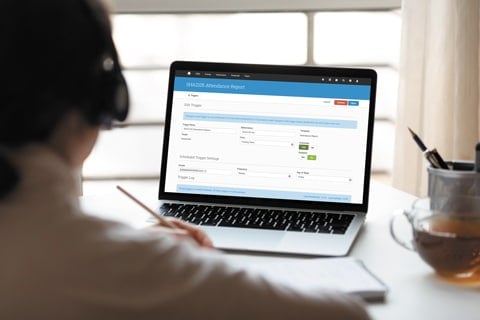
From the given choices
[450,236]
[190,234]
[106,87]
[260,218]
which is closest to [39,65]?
[106,87]

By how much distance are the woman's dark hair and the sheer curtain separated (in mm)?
1293

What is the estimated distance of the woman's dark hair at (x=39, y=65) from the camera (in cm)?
72

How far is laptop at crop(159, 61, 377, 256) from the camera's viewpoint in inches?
57.5

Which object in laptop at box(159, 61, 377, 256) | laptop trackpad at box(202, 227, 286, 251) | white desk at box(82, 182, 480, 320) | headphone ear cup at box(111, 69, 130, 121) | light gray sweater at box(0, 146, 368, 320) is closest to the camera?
light gray sweater at box(0, 146, 368, 320)

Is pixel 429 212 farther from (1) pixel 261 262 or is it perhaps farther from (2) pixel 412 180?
(2) pixel 412 180

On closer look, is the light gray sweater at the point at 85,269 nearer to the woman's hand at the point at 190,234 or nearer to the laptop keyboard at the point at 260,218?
the woman's hand at the point at 190,234

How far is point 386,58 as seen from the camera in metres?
2.30

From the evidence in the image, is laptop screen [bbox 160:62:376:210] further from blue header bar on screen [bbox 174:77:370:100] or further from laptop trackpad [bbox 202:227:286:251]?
laptop trackpad [bbox 202:227:286:251]

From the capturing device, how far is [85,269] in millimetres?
718

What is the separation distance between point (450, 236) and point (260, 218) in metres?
0.39

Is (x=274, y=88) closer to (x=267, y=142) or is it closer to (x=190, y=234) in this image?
(x=267, y=142)

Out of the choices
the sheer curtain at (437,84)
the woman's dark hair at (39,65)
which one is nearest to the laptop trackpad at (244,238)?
the woman's dark hair at (39,65)

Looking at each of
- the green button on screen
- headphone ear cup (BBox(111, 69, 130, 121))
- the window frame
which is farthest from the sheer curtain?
headphone ear cup (BBox(111, 69, 130, 121))

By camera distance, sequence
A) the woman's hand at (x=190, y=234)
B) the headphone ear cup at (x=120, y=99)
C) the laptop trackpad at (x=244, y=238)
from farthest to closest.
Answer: the laptop trackpad at (x=244, y=238)
the woman's hand at (x=190, y=234)
the headphone ear cup at (x=120, y=99)
